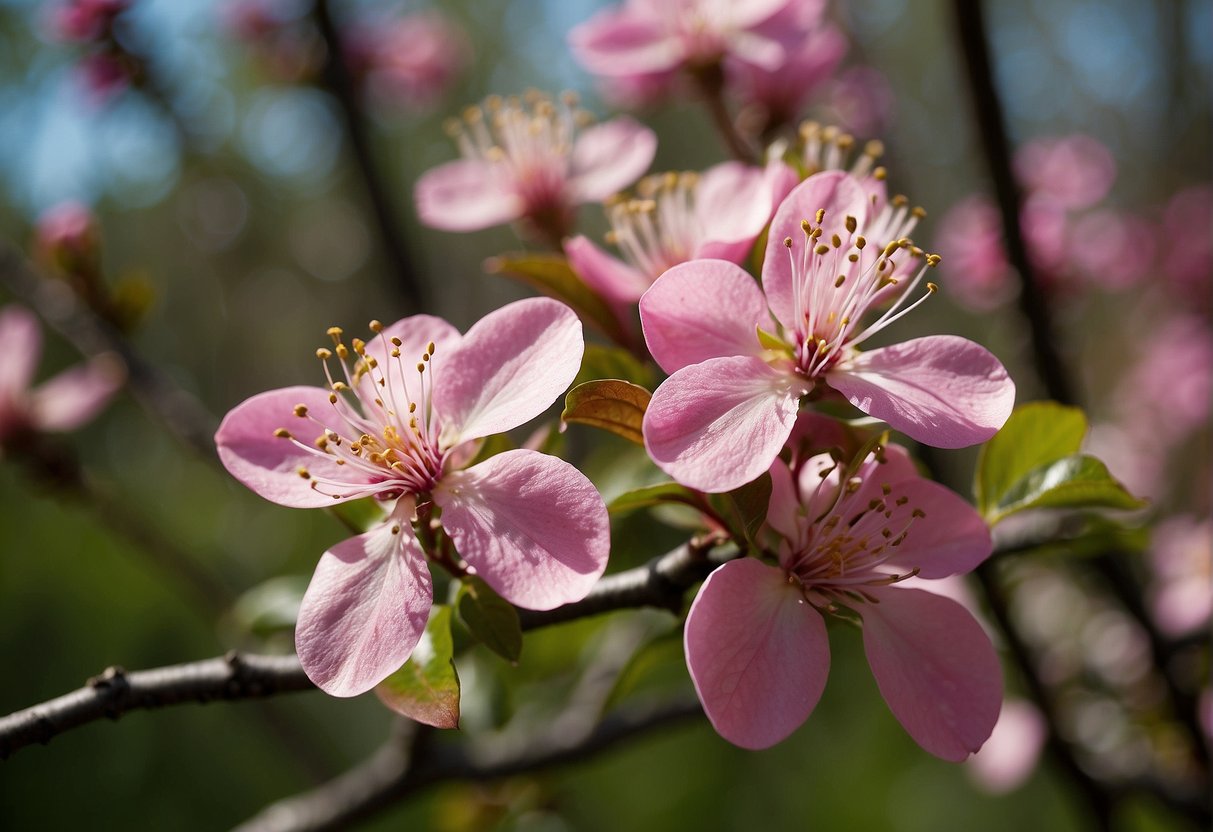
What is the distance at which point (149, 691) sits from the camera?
2.16ft

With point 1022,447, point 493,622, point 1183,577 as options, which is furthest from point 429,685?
point 1183,577

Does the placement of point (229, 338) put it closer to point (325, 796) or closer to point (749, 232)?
point (325, 796)

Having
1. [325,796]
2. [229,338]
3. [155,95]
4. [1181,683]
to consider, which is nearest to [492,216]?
[325,796]

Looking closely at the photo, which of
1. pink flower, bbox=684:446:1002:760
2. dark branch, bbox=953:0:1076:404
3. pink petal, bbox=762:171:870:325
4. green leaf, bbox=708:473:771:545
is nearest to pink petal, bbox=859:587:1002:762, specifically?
pink flower, bbox=684:446:1002:760

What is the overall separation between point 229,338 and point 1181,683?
501 cm

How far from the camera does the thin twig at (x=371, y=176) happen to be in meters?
1.47

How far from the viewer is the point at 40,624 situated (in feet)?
8.43

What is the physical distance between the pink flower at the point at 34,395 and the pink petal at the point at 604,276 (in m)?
0.82

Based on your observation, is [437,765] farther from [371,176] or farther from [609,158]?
[371,176]

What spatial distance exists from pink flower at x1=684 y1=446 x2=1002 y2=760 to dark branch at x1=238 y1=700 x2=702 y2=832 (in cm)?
52

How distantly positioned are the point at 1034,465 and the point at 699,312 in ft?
1.13

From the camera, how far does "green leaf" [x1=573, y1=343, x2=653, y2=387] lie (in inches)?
28.4

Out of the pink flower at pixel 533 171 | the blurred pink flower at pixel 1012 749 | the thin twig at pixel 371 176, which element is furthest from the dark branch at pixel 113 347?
the blurred pink flower at pixel 1012 749

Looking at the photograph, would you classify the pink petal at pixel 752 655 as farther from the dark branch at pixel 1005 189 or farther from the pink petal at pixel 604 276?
the dark branch at pixel 1005 189
